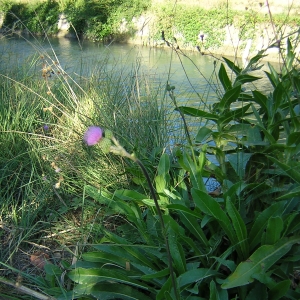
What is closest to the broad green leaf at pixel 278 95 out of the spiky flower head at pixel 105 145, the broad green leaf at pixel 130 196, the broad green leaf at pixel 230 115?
the broad green leaf at pixel 230 115

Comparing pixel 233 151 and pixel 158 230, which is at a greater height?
pixel 233 151

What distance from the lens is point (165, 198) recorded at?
1618 millimetres

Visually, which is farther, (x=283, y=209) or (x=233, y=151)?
(x=233, y=151)

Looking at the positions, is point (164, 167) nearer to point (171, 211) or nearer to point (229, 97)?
point (171, 211)

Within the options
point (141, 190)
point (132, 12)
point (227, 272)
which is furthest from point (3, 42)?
point (132, 12)

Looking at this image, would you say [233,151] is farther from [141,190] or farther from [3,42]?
[3,42]

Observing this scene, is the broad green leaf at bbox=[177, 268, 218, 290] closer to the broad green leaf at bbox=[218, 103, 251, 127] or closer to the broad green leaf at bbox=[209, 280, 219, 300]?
the broad green leaf at bbox=[209, 280, 219, 300]

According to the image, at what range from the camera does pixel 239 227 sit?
4.26ft

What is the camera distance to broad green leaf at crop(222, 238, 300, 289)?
3.82ft

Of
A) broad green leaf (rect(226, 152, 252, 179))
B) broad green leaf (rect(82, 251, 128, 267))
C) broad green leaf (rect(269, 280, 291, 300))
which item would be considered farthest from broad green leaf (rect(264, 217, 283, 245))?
broad green leaf (rect(82, 251, 128, 267))

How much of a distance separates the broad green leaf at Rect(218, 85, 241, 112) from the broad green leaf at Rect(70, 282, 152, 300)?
763mm

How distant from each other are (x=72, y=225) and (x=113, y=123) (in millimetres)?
730

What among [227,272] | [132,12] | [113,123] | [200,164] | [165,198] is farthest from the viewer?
[132,12]

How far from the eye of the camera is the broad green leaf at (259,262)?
1165 mm
